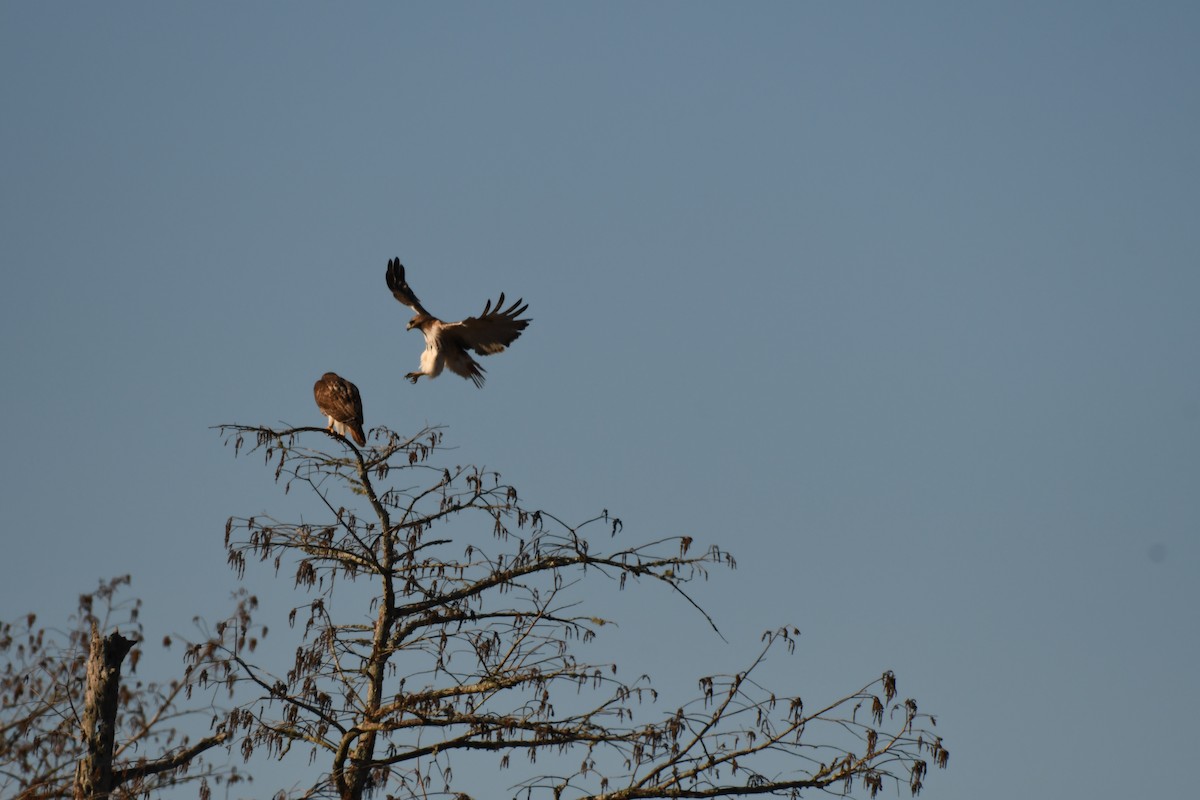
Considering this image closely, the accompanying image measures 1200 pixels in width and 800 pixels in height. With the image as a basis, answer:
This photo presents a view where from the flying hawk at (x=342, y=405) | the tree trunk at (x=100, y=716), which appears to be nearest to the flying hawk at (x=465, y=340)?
the flying hawk at (x=342, y=405)

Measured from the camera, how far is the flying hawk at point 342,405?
14.2 metres

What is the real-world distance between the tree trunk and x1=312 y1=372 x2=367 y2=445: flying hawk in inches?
198

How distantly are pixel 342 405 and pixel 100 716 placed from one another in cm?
532

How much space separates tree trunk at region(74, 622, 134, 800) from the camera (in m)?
9.23

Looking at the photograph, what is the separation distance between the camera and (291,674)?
9.48 meters

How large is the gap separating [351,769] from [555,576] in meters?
1.78

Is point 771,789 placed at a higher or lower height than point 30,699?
lower

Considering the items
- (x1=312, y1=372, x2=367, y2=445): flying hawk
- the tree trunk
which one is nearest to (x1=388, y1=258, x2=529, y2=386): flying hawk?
(x1=312, y1=372, x2=367, y2=445): flying hawk

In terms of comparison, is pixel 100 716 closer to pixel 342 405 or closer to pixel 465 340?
pixel 342 405

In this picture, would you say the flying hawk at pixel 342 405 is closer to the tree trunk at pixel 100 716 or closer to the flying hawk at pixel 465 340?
the flying hawk at pixel 465 340

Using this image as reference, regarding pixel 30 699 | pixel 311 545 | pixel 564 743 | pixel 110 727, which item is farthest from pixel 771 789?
pixel 30 699

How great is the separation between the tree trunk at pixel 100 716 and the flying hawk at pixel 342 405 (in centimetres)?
502

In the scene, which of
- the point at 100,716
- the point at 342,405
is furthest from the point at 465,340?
the point at 100,716

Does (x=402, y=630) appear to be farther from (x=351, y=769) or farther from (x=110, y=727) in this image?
(x=110, y=727)
